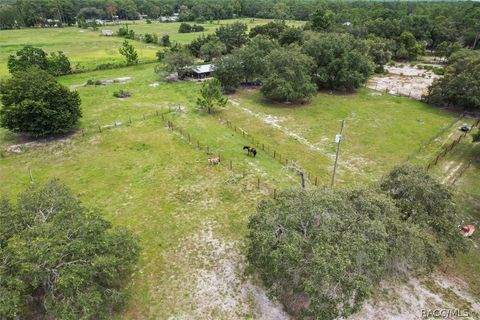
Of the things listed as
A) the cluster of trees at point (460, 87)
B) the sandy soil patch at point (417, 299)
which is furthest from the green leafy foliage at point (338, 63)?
the sandy soil patch at point (417, 299)

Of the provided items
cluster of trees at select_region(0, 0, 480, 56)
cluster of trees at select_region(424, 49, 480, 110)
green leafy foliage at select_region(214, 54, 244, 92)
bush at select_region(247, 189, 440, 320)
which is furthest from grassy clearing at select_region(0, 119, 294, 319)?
cluster of trees at select_region(0, 0, 480, 56)

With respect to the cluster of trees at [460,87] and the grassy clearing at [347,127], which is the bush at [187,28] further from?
the cluster of trees at [460,87]

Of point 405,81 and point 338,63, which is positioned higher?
point 338,63

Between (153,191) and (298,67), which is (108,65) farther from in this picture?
(153,191)

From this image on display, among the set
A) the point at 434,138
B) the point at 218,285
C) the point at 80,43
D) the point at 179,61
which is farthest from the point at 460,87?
the point at 80,43

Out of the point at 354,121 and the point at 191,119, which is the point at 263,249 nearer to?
the point at 191,119

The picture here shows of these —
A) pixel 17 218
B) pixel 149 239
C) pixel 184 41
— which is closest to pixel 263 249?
pixel 149 239
